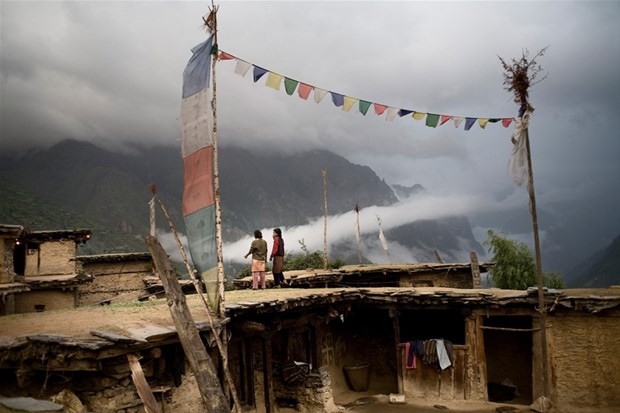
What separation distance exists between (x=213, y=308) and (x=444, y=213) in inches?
7781

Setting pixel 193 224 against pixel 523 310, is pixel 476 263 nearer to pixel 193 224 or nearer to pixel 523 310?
pixel 523 310

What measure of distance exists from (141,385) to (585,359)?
12421mm

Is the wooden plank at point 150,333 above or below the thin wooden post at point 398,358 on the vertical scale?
above

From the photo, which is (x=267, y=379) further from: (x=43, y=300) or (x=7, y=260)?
(x=43, y=300)

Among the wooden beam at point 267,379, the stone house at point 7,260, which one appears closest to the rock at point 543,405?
the wooden beam at point 267,379

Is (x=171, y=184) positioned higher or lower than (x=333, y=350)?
higher

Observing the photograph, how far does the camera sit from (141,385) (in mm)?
6293

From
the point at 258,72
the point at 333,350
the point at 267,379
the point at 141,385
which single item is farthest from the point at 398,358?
the point at 141,385

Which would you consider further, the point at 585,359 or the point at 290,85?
the point at 585,359

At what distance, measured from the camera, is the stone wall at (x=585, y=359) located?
12555 mm

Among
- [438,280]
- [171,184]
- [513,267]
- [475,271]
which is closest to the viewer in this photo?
[475,271]

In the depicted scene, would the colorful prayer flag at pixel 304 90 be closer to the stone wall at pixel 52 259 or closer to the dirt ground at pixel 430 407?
the dirt ground at pixel 430 407

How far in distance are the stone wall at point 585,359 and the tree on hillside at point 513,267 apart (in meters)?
16.5

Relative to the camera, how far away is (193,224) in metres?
7.88
